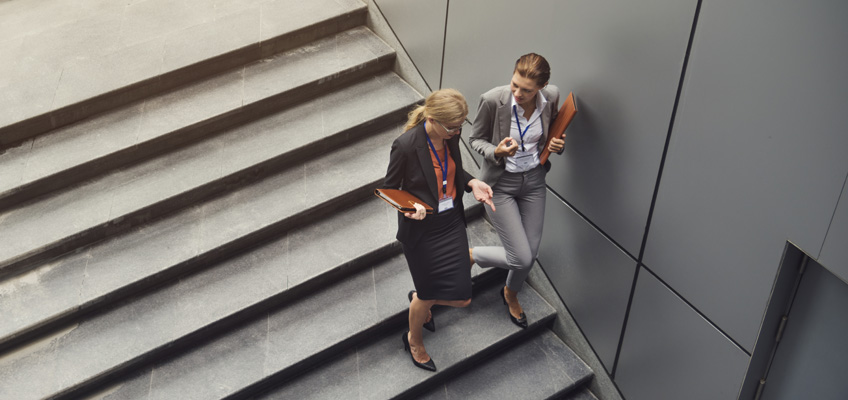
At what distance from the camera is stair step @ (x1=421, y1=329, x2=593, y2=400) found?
4.81m

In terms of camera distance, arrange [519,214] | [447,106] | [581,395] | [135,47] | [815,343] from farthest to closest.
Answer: [135,47], [581,395], [519,214], [447,106], [815,343]

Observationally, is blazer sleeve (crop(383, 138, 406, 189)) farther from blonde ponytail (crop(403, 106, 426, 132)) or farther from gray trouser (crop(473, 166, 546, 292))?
gray trouser (crop(473, 166, 546, 292))

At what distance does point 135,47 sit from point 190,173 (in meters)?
1.32

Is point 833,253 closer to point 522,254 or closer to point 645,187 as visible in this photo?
point 645,187

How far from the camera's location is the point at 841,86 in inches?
110

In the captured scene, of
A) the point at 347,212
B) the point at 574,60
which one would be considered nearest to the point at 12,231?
the point at 347,212

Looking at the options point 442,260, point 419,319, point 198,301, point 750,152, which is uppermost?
point 750,152

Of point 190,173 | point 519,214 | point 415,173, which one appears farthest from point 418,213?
point 190,173

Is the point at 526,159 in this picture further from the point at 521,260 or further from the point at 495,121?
the point at 521,260

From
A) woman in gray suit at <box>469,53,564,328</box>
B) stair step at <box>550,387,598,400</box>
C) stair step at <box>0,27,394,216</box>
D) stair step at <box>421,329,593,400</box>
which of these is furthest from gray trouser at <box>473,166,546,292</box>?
stair step at <box>0,27,394,216</box>

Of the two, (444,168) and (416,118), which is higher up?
(416,118)

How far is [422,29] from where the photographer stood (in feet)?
18.9

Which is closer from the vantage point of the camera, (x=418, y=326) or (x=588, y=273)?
(x=418, y=326)

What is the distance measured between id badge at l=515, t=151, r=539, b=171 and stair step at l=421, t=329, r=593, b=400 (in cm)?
144
